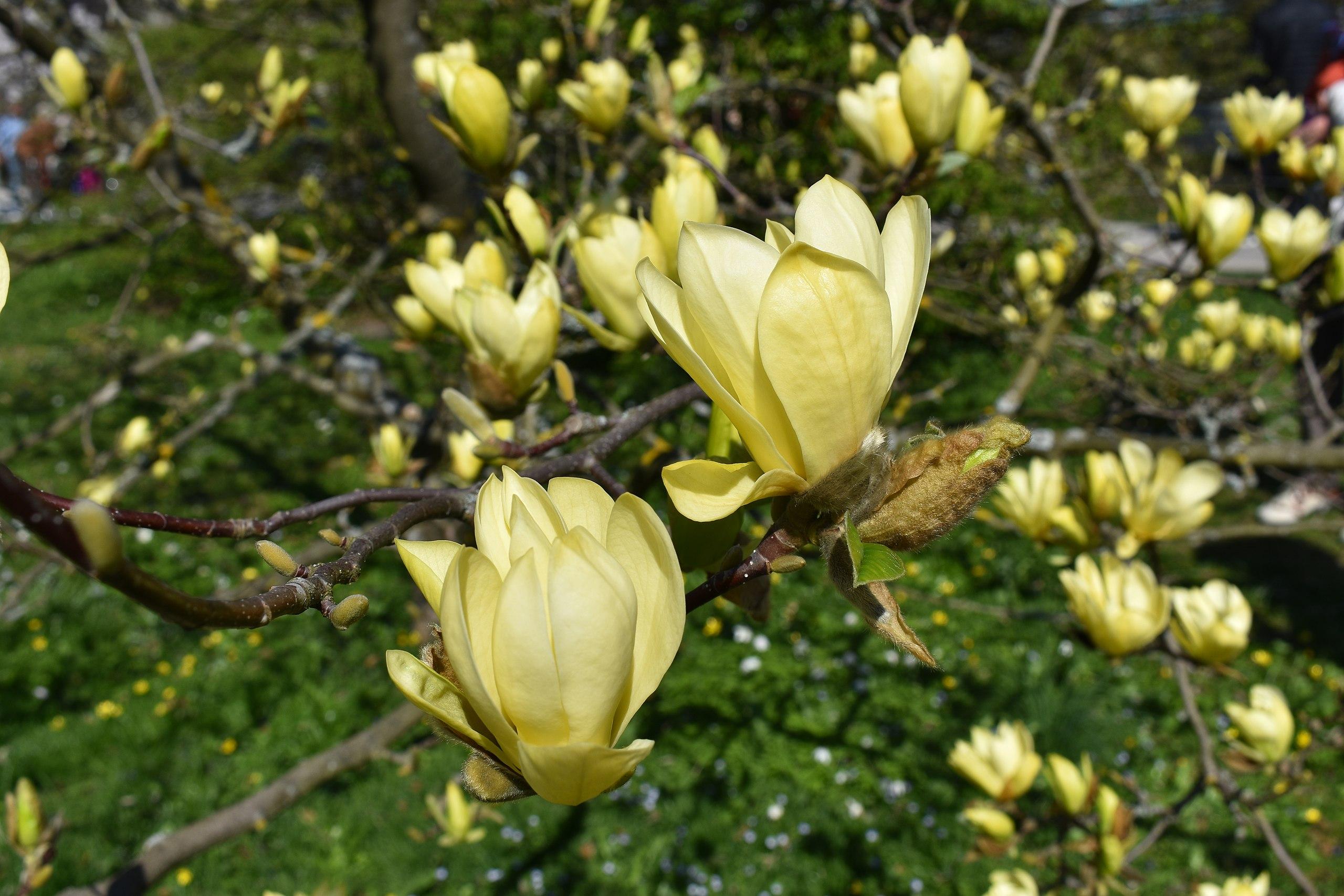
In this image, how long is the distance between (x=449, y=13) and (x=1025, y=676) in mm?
4403

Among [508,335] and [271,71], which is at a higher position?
[508,335]

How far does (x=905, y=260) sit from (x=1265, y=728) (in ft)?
4.29

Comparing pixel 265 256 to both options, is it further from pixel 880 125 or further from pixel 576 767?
pixel 576 767

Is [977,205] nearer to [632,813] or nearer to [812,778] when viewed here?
[812,778]

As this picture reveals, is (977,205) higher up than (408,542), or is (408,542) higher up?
(408,542)

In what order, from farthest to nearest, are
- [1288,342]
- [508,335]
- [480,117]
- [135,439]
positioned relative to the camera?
[1288,342]
[135,439]
[480,117]
[508,335]

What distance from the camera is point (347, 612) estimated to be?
42 centimetres

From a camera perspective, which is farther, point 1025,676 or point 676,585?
point 1025,676

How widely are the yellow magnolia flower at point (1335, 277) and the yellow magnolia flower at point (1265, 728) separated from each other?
0.76 meters

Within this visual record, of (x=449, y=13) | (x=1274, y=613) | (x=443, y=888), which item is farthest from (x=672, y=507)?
(x=449, y=13)

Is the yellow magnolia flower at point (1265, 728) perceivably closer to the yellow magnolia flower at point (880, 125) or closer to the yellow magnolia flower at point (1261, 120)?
the yellow magnolia flower at point (880, 125)

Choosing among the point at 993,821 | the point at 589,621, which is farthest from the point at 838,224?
the point at 993,821

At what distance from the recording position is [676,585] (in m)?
0.40

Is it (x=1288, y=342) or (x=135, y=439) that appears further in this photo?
(x=1288, y=342)
